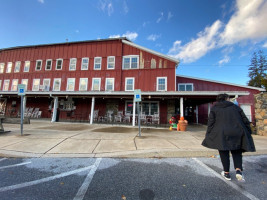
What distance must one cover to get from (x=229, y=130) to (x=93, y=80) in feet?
43.0

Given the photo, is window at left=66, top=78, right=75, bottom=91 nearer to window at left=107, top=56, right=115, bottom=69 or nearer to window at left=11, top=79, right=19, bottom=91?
window at left=107, top=56, right=115, bottom=69

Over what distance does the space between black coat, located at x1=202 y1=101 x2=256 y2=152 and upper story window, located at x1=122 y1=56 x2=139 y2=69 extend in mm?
11117

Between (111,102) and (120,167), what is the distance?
9892mm

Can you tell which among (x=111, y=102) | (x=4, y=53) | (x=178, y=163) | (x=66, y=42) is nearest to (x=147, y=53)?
(x=111, y=102)

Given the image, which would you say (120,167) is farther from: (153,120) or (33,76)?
(33,76)

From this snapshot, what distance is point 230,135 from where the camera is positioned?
231 cm

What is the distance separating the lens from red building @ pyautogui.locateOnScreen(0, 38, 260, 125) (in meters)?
11.7

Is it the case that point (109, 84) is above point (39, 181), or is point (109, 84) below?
above

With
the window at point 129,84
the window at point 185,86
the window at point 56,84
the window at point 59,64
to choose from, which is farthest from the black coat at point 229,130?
the window at point 59,64

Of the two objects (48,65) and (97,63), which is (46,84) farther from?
(97,63)

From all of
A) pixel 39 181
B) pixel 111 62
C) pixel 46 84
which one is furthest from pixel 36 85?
pixel 39 181

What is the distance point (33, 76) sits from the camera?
1503cm

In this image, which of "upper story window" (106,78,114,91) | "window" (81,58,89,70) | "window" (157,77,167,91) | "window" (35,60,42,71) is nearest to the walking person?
"window" (157,77,167,91)

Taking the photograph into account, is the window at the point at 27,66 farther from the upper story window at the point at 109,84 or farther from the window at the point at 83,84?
the upper story window at the point at 109,84
